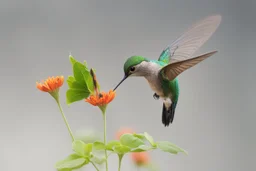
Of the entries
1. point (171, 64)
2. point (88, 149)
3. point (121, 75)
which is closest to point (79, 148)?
point (88, 149)

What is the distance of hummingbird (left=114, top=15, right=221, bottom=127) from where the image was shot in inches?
17.9

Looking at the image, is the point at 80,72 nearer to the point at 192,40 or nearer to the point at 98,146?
the point at 98,146

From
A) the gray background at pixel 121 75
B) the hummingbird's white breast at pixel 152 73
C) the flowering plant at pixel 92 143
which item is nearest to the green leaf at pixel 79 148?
the flowering plant at pixel 92 143

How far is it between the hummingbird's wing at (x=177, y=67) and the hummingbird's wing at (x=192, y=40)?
2.6 inches

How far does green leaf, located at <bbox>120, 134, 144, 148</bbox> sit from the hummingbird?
2.0 inches

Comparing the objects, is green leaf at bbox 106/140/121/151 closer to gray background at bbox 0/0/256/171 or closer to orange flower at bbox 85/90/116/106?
orange flower at bbox 85/90/116/106

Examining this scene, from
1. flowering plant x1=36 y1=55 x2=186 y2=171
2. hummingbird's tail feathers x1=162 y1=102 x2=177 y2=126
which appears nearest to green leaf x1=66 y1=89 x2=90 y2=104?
flowering plant x1=36 y1=55 x2=186 y2=171

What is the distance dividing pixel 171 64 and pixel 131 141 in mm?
91

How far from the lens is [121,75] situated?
1751 millimetres

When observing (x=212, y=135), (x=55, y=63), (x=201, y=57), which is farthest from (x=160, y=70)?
(x=212, y=135)

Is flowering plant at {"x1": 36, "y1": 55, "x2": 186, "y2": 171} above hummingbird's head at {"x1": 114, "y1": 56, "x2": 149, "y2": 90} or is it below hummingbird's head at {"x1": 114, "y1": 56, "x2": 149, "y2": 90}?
below

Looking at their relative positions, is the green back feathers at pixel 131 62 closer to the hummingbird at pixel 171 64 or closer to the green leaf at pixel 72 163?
the hummingbird at pixel 171 64

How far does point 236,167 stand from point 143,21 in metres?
0.75

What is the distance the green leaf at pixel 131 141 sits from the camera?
0.42 m
